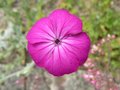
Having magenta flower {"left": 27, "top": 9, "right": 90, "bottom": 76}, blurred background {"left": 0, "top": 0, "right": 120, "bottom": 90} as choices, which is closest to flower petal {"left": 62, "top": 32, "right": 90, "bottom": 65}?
magenta flower {"left": 27, "top": 9, "right": 90, "bottom": 76}

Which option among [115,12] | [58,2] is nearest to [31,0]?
[58,2]

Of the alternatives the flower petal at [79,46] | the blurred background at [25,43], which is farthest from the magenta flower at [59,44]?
the blurred background at [25,43]

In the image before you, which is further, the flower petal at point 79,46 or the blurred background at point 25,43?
the blurred background at point 25,43

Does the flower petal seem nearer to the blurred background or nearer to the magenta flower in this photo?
the magenta flower

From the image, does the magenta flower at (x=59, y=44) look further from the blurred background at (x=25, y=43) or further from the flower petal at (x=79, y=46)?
the blurred background at (x=25, y=43)

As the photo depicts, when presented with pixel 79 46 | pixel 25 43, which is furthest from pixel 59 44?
pixel 25 43

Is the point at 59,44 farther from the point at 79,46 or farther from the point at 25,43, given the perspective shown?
the point at 25,43
